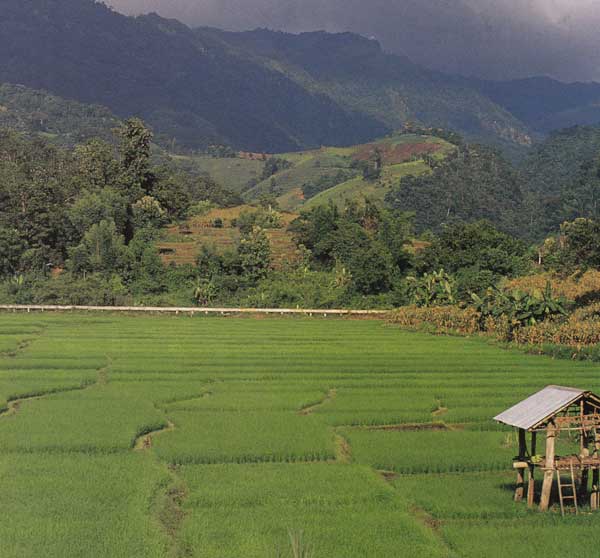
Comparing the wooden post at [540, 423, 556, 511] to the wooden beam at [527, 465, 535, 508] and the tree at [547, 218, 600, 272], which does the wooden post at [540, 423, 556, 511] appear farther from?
the tree at [547, 218, 600, 272]

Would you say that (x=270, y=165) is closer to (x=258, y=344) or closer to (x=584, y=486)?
(x=258, y=344)

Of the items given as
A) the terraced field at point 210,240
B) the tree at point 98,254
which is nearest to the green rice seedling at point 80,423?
the tree at point 98,254

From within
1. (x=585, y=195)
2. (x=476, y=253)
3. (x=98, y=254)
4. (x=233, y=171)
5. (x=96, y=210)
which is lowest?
(x=98, y=254)

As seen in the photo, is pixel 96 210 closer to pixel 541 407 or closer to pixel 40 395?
pixel 40 395

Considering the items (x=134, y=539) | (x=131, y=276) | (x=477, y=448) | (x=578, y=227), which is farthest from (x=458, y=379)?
(x=131, y=276)

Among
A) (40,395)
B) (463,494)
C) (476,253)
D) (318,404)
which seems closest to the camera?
(463,494)

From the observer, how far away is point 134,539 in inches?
458

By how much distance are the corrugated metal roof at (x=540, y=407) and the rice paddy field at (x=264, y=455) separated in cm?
150

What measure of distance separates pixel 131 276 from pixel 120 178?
1454 centimetres

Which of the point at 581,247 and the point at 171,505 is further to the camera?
the point at 581,247

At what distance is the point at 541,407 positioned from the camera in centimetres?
1333

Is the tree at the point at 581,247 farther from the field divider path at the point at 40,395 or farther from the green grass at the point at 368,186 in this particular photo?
the green grass at the point at 368,186

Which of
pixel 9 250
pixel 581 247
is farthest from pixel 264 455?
pixel 9 250

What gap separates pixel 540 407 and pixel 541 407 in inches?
1.3
